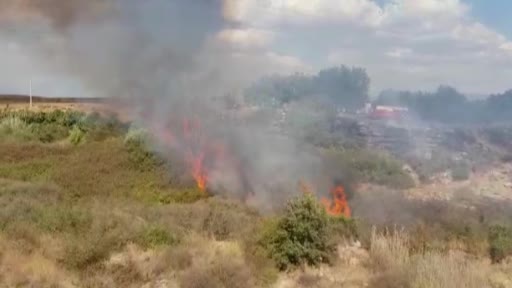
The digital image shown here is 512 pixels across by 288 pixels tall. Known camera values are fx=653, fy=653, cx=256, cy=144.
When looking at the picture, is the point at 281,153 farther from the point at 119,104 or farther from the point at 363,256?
the point at 363,256

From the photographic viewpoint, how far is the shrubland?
523 inches

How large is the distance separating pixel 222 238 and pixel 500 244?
695 centimetres

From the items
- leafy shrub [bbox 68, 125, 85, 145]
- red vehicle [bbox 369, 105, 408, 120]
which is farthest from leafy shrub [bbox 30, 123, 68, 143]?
red vehicle [bbox 369, 105, 408, 120]

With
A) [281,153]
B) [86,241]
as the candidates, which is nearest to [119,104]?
[281,153]

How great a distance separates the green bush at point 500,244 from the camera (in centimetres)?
1611

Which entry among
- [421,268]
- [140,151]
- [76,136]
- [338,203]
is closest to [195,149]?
[140,151]

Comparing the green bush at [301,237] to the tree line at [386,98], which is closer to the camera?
the green bush at [301,237]

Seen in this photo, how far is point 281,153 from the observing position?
82.4ft

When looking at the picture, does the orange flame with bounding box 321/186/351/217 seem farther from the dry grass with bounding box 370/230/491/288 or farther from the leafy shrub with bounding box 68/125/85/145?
the leafy shrub with bounding box 68/125/85/145

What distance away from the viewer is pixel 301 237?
1484 cm

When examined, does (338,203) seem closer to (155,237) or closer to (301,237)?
(301,237)

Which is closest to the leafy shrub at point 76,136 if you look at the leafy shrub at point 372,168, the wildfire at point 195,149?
the wildfire at point 195,149

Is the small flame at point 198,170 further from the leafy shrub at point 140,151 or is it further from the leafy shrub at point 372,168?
the leafy shrub at point 372,168

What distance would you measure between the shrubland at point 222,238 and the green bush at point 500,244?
0.04 m
